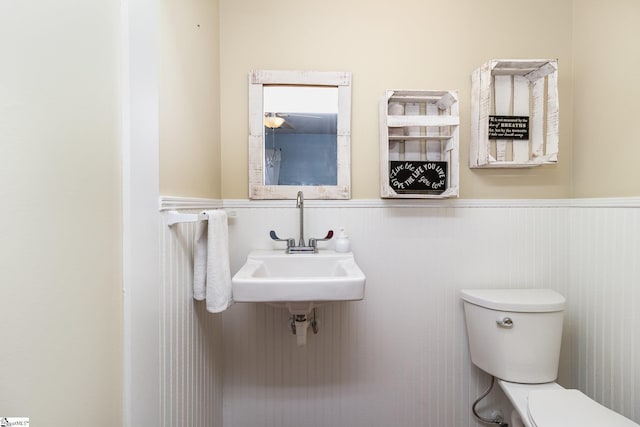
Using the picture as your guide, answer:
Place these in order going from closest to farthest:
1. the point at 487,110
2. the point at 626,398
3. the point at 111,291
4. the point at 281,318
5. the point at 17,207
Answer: the point at 17,207 < the point at 111,291 < the point at 626,398 < the point at 487,110 < the point at 281,318

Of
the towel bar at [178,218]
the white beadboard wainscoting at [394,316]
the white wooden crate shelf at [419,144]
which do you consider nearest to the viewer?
the towel bar at [178,218]

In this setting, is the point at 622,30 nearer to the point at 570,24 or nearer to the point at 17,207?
the point at 570,24

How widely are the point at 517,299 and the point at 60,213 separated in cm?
164

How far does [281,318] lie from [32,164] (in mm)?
1202

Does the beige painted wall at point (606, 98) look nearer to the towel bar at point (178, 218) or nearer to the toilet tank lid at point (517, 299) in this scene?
the toilet tank lid at point (517, 299)

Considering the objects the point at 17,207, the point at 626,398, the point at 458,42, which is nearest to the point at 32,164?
the point at 17,207

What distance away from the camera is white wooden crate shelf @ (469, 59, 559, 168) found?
1.38 meters

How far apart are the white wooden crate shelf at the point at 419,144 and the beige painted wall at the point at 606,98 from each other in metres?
0.66

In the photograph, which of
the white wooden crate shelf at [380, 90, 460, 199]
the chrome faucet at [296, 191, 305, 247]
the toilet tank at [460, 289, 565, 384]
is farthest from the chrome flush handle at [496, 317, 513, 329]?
the chrome faucet at [296, 191, 305, 247]

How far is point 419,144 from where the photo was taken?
1.50 meters

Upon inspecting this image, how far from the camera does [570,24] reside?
151cm

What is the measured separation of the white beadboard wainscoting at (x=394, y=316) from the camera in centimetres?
148

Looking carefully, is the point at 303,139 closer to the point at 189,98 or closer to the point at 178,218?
the point at 189,98

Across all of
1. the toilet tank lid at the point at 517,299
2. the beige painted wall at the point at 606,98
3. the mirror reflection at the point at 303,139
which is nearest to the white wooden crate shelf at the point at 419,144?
the mirror reflection at the point at 303,139
